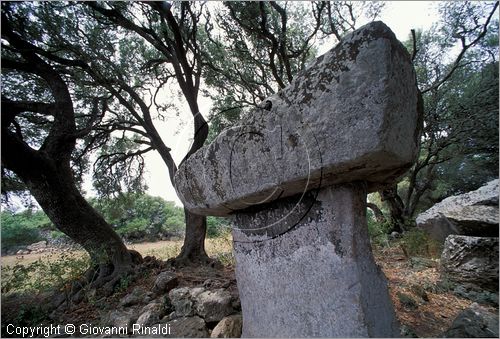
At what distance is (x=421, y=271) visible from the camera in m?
4.09

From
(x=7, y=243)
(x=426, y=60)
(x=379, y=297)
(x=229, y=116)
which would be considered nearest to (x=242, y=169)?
(x=379, y=297)

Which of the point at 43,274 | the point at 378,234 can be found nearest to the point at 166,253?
the point at 43,274

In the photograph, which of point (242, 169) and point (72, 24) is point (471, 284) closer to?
point (242, 169)

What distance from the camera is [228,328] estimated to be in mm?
2297

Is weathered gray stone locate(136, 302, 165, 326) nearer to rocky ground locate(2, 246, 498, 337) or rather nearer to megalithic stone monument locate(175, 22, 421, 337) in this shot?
rocky ground locate(2, 246, 498, 337)

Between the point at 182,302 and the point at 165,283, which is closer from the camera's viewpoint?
the point at 182,302

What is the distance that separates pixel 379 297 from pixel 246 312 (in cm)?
106

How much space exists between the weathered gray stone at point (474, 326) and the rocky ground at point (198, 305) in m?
0.31

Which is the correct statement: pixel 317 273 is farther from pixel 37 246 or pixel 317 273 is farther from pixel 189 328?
pixel 37 246

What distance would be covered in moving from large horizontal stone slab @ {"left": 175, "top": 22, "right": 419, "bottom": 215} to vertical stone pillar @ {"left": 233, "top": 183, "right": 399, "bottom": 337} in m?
0.19

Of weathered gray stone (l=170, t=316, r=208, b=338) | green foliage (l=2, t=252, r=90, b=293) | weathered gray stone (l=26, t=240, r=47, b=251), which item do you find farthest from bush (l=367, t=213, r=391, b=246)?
weathered gray stone (l=26, t=240, r=47, b=251)

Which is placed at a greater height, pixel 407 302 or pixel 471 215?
pixel 471 215

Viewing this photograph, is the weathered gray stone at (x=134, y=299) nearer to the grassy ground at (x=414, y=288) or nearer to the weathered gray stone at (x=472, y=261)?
the grassy ground at (x=414, y=288)

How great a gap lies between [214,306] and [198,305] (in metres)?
0.23
